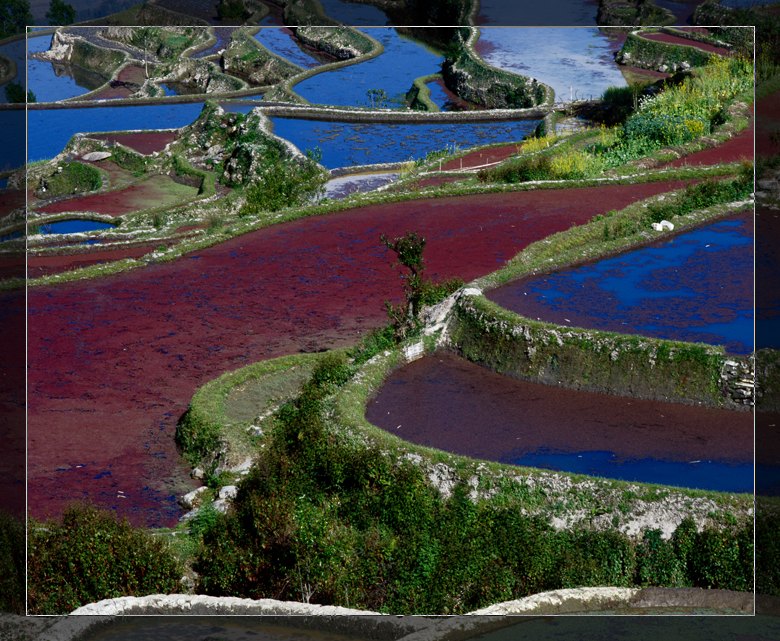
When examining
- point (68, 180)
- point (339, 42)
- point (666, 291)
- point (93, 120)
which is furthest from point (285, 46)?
point (666, 291)

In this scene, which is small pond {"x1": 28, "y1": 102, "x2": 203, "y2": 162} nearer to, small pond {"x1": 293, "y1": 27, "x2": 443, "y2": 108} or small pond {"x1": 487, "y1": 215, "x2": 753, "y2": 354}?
small pond {"x1": 293, "y1": 27, "x2": 443, "y2": 108}

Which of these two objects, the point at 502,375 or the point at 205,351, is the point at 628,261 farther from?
the point at 205,351

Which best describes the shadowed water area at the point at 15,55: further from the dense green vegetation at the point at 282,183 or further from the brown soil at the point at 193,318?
the dense green vegetation at the point at 282,183

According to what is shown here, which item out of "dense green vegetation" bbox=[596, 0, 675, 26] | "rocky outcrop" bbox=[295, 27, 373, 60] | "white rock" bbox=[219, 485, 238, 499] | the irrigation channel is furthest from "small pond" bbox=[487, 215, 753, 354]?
"rocky outcrop" bbox=[295, 27, 373, 60]

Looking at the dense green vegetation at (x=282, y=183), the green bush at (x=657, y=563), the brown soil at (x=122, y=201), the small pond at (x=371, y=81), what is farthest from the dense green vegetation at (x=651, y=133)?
the small pond at (x=371, y=81)

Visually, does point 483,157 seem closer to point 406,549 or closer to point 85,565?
point 406,549

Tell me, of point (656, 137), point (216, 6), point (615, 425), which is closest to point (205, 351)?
point (615, 425)
